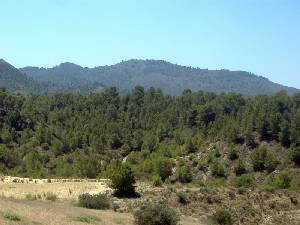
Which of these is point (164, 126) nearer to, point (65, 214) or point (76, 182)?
point (76, 182)

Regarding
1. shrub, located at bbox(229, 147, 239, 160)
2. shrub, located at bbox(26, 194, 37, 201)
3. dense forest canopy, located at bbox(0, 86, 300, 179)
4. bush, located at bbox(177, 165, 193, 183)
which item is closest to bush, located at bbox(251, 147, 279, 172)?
shrub, located at bbox(229, 147, 239, 160)

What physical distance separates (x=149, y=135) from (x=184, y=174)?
1721 inches

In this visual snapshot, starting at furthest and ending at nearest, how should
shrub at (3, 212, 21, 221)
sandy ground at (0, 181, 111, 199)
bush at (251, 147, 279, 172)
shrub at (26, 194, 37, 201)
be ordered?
bush at (251, 147, 279, 172) < sandy ground at (0, 181, 111, 199) < shrub at (26, 194, 37, 201) < shrub at (3, 212, 21, 221)

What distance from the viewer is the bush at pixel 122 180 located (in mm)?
38938

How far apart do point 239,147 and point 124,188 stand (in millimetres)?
67726

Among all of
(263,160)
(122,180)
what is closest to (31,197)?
(122,180)

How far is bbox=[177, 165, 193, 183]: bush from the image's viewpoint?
279 feet

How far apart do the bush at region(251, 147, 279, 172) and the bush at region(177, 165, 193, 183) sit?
13.7 meters

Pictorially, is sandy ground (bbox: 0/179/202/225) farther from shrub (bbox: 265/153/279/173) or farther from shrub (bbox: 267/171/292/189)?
shrub (bbox: 265/153/279/173)

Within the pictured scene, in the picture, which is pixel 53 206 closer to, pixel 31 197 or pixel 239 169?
pixel 31 197

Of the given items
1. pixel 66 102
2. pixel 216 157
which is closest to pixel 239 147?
pixel 216 157

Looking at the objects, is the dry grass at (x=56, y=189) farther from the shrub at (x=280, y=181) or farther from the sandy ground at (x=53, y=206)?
the shrub at (x=280, y=181)

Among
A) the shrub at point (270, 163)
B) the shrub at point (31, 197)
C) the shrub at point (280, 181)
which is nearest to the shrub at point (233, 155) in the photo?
the shrub at point (270, 163)

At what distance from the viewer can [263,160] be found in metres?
94.7
